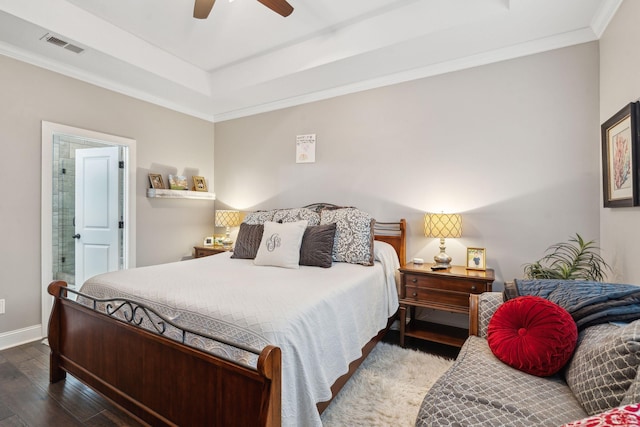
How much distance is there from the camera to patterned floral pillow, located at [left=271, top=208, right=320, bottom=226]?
3.12 metres

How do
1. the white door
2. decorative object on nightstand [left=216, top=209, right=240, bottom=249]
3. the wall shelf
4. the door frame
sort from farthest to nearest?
decorative object on nightstand [left=216, top=209, right=240, bottom=249], the wall shelf, the white door, the door frame

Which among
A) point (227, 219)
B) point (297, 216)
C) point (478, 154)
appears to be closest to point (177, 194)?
point (227, 219)

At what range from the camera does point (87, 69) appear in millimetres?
3119

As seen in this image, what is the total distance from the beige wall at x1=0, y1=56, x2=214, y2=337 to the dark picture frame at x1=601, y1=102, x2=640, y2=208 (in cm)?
453

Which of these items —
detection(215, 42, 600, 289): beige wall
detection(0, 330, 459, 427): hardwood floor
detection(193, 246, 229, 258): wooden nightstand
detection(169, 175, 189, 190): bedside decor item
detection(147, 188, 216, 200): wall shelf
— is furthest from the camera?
detection(169, 175, 189, 190): bedside decor item

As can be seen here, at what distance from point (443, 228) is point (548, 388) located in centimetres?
164

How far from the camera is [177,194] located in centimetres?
395

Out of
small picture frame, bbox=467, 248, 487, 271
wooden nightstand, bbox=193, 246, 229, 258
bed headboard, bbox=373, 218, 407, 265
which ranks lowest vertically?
wooden nightstand, bbox=193, 246, 229, 258

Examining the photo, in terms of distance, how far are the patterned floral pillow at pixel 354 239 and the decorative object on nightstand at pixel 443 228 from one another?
54 centimetres

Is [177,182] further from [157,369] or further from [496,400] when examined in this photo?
[496,400]

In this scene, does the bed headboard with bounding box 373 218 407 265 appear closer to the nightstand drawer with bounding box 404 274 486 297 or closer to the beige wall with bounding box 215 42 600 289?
the beige wall with bounding box 215 42 600 289

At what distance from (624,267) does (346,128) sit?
268 centimetres

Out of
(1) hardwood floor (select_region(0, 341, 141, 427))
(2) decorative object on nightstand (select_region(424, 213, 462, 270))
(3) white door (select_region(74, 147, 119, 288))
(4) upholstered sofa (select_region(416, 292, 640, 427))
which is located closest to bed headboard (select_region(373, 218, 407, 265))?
(2) decorative object on nightstand (select_region(424, 213, 462, 270))

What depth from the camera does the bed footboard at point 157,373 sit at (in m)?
1.18
